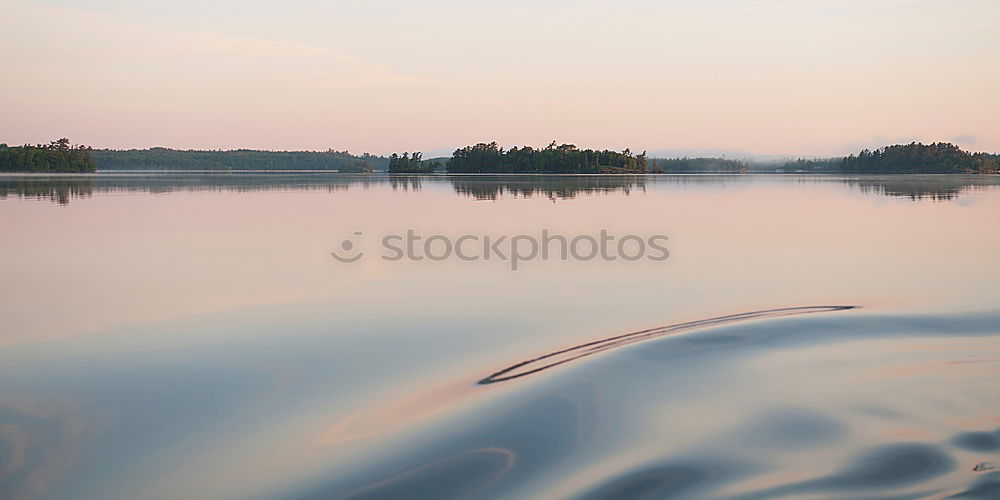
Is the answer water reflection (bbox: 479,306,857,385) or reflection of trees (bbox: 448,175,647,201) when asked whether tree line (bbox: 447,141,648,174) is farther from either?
water reflection (bbox: 479,306,857,385)

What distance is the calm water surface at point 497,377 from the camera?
3.57 m

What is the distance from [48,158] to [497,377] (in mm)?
117442

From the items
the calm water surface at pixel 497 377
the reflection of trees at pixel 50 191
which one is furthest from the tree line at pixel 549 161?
the calm water surface at pixel 497 377

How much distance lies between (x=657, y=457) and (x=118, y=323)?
4874 millimetres

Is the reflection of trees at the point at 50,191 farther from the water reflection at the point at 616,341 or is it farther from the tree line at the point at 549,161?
the tree line at the point at 549,161

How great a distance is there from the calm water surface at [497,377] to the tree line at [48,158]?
107084mm

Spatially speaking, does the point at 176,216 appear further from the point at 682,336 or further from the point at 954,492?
the point at 954,492

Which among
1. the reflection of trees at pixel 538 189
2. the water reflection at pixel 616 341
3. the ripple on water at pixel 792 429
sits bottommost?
the ripple on water at pixel 792 429

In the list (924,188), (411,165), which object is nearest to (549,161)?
(411,165)

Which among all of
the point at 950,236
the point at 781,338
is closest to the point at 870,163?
the point at 950,236

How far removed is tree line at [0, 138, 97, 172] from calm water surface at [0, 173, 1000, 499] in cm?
10708

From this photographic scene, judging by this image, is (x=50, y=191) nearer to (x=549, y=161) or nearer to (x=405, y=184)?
(x=405, y=184)

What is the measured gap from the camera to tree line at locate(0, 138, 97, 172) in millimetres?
100750

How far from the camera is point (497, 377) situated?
5.08 m
